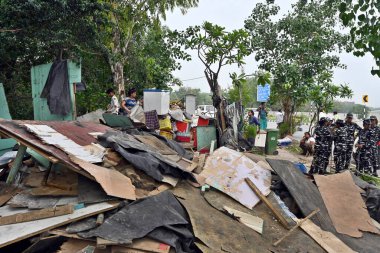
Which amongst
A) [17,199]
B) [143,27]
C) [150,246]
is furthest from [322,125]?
[143,27]

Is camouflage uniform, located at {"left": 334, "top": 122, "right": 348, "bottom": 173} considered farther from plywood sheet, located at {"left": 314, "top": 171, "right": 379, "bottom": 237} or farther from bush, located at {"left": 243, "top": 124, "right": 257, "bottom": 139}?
bush, located at {"left": 243, "top": 124, "right": 257, "bottom": 139}

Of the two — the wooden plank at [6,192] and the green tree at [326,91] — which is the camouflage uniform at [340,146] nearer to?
the green tree at [326,91]

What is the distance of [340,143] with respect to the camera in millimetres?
8125

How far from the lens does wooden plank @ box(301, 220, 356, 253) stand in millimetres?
4043

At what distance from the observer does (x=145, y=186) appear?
177 inches

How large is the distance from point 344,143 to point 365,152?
98 cm

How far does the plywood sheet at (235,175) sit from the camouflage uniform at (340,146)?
131 inches

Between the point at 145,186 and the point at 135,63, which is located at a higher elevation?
the point at 135,63

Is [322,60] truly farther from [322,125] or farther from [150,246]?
[150,246]

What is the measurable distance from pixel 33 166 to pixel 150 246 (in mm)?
2653

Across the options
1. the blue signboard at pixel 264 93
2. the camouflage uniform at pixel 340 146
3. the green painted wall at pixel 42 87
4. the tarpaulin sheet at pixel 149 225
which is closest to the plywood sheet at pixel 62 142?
the tarpaulin sheet at pixel 149 225

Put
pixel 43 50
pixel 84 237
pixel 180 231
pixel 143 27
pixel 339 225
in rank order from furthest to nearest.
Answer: pixel 143 27
pixel 43 50
pixel 339 225
pixel 180 231
pixel 84 237

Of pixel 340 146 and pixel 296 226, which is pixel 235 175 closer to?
pixel 296 226

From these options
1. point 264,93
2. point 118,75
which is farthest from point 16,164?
point 264,93
